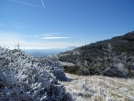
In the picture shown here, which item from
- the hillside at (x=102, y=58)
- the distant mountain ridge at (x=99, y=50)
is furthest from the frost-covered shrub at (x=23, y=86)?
the distant mountain ridge at (x=99, y=50)

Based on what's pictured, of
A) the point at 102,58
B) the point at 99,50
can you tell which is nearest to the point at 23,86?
the point at 102,58

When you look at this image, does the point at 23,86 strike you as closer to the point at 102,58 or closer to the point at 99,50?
the point at 102,58

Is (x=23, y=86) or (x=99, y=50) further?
(x=99, y=50)

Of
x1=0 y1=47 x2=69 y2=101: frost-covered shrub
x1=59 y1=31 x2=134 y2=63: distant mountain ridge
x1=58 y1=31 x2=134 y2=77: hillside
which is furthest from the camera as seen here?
x1=59 y1=31 x2=134 y2=63: distant mountain ridge

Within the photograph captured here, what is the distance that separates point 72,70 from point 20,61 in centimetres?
1141

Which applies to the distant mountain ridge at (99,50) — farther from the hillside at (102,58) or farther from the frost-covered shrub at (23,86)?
the frost-covered shrub at (23,86)

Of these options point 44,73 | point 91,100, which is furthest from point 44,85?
point 91,100

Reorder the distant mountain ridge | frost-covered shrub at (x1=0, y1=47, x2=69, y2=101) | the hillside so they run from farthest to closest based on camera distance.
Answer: the distant mountain ridge → the hillside → frost-covered shrub at (x1=0, y1=47, x2=69, y2=101)

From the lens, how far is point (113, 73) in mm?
12695

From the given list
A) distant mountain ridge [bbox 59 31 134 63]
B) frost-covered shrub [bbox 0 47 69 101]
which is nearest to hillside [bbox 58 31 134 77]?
distant mountain ridge [bbox 59 31 134 63]

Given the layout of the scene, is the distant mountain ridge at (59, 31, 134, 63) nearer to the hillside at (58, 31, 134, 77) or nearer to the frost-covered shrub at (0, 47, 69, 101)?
the hillside at (58, 31, 134, 77)

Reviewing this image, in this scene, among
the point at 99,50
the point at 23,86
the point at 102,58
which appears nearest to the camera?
the point at 23,86

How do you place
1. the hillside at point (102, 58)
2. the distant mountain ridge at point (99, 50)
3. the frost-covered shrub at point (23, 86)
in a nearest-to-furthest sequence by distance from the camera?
the frost-covered shrub at point (23, 86), the hillside at point (102, 58), the distant mountain ridge at point (99, 50)

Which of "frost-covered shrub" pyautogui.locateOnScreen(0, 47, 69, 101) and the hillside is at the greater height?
"frost-covered shrub" pyautogui.locateOnScreen(0, 47, 69, 101)
